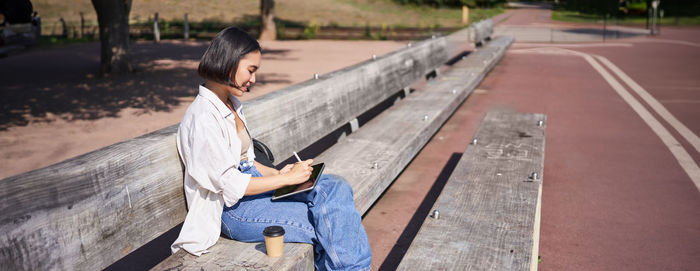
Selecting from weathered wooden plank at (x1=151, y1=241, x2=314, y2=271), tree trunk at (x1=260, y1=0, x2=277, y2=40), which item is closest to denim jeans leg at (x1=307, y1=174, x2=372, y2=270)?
weathered wooden plank at (x1=151, y1=241, x2=314, y2=271)

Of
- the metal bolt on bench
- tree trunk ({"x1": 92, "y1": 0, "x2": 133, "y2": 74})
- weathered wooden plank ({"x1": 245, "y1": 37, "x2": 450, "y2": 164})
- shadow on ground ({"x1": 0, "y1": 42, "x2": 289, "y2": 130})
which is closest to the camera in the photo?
the metal bolt on bench

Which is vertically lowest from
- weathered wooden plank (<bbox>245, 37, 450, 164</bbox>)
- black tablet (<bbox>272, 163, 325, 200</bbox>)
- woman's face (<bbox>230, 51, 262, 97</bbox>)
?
black tablet (<bbox>272, 163, 325, 200</bbox>)

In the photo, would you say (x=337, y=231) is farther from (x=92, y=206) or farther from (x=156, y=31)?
(x=156, y=31)

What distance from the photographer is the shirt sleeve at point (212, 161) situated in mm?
2555

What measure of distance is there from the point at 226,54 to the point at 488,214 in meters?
1.68

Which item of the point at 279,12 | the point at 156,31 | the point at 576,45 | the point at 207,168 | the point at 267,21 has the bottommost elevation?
the point at 207,168

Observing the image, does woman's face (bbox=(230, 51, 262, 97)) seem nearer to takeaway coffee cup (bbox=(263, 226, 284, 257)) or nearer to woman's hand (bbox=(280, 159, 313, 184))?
woman's hand (bbox=(280, 159, 313, 184))

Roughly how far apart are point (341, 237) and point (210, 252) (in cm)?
58

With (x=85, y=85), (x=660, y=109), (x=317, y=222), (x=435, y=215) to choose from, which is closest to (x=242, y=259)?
(x=317, y=222)

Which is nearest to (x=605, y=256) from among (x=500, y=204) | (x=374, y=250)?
(x=500, y=204)

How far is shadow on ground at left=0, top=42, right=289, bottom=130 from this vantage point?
898 centimetres

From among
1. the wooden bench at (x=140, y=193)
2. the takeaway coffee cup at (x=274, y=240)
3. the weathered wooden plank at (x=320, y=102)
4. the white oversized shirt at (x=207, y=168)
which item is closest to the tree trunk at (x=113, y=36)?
the weathered wooden plank at (x=320, y=102)

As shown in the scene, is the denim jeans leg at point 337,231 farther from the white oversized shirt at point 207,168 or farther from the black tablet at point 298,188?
the white oversized shirt at point 207,168

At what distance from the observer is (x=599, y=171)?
19.1 feet
